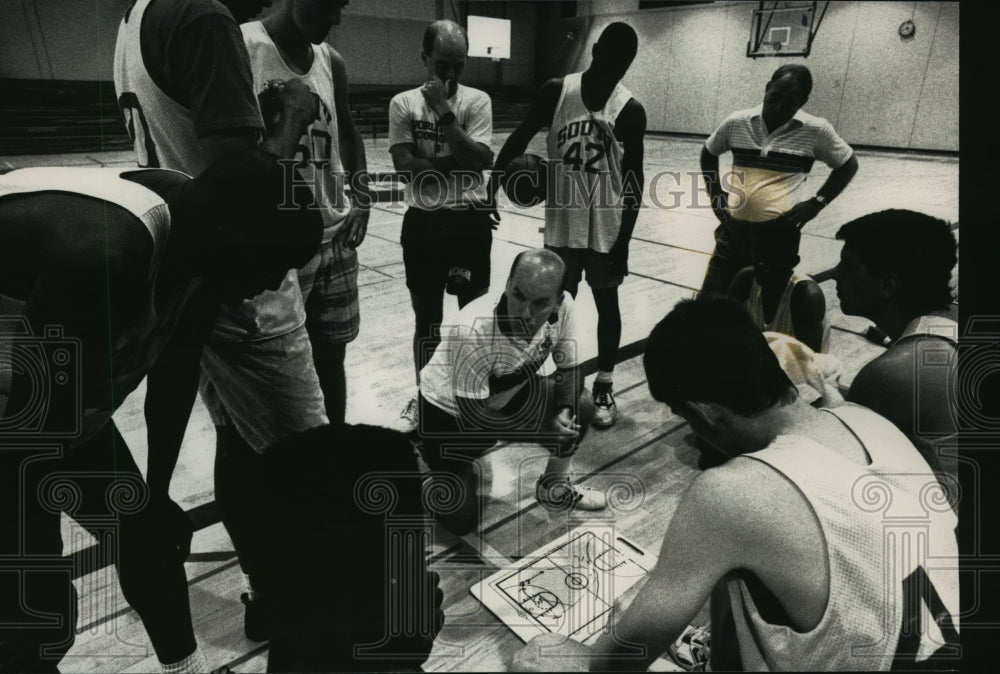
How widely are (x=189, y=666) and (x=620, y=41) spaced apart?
101 inches

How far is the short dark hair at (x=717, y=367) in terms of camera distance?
111 centimetres

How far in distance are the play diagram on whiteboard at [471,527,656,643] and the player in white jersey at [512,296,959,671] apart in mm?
559

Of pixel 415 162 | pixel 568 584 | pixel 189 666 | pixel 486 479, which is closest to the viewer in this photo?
pixel 189 666

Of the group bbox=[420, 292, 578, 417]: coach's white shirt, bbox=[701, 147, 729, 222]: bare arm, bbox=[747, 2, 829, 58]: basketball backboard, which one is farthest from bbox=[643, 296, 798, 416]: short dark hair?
bbox=[747, 2, 829, 58]: basketball backboard

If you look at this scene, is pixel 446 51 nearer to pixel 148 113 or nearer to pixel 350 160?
pixel 350 160

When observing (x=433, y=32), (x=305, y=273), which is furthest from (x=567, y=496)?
(x=433, y=32)

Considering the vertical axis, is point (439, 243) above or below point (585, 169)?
below

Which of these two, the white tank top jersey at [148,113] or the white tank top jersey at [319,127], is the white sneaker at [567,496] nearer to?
the white tank top jersey at [319,127]

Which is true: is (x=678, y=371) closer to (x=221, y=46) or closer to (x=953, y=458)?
(x=953, y=458)

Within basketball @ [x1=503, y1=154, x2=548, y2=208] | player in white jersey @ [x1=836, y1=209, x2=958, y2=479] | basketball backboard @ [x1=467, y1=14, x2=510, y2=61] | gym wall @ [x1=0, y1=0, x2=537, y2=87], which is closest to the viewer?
player in white jersey @ [x1=836, y1=209, x2=958, y2=479]

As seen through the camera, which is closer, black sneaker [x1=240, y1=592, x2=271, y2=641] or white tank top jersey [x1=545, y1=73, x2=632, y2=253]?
black sneaker [x1=240, y1=592, x2=271, y2=641]

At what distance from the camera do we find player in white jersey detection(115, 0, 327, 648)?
1.19m

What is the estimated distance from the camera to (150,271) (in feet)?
3.27

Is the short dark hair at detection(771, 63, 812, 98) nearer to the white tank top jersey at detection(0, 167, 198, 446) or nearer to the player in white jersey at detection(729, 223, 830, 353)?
the player in white jersey at detection(729, 223, 830, 353)
